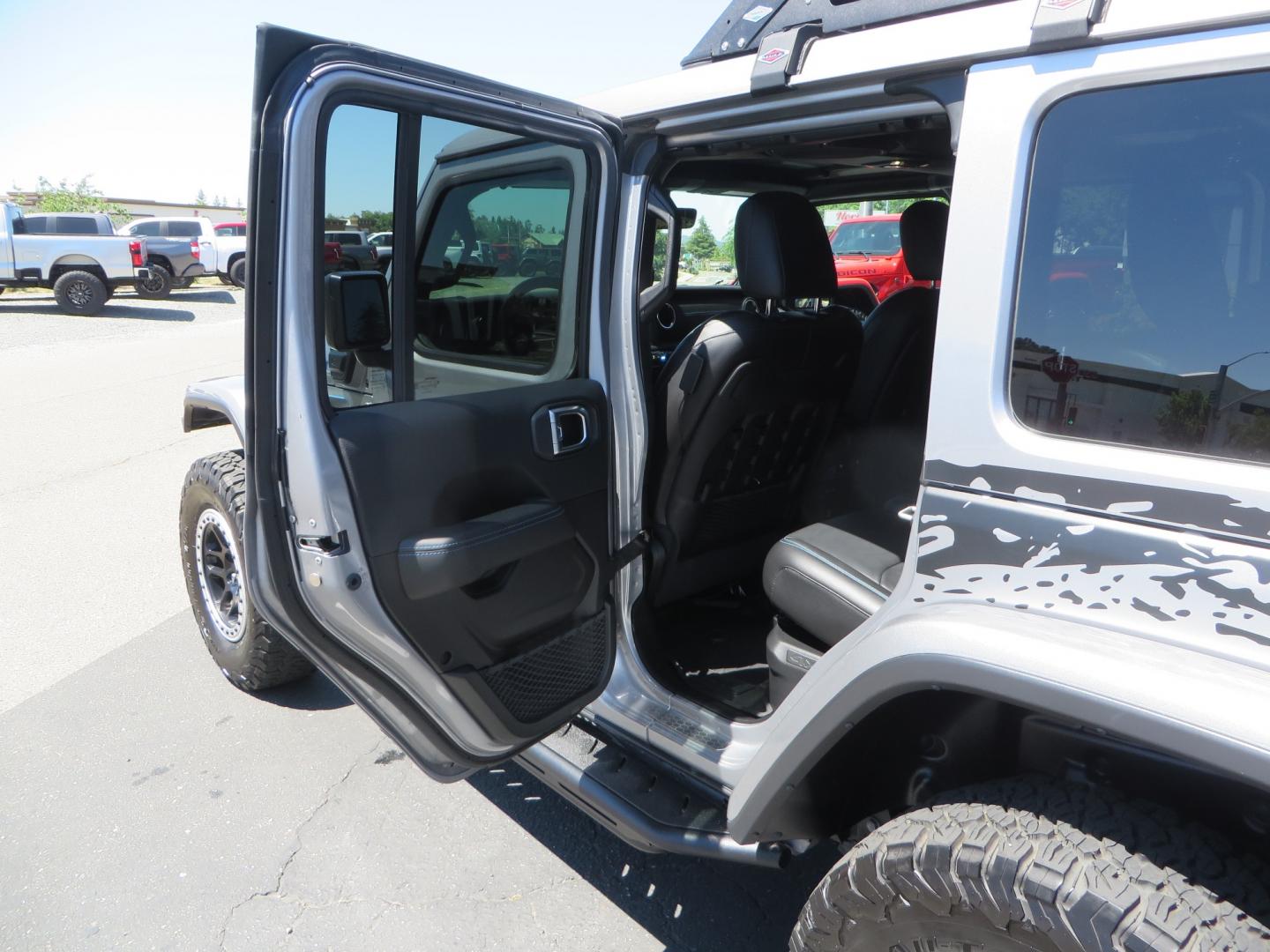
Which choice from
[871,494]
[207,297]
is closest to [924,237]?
[871,494]

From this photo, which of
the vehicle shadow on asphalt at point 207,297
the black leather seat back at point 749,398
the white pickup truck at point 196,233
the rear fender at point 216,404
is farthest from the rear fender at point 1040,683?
the white pickup truck at point 196,233

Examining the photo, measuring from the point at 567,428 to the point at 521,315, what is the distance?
33cm

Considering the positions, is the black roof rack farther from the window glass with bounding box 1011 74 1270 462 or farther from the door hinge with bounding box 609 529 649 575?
the door hinge with bounding box 609 529 649 575

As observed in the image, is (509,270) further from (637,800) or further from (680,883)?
(680,883)

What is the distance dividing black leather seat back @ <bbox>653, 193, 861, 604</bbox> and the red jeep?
791 cm

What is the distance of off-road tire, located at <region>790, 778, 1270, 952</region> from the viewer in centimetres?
121

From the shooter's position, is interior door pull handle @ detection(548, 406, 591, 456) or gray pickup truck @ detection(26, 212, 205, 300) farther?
gray pickup truck @ detection(26, 212, 205, 300)

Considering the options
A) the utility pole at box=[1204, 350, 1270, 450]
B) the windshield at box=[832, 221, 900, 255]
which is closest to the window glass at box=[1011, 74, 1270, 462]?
the utility pole at box=[1204, 350, 1270, 450]

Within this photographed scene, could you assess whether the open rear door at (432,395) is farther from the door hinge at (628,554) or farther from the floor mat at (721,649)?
the floor mat at (721,649)

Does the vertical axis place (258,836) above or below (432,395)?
below

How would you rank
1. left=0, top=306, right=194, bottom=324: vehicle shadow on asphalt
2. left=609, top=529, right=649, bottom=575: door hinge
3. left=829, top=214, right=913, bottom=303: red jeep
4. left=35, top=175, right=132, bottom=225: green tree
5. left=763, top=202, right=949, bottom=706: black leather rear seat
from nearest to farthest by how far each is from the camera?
left=763, top=202, right=949, bottom=706: black leather rear seat, left=609, top=529, right=649, bottom=575: door hinge, left=829, top=214, right=913, bottom=303: red jeep, left=0, top=306, right=194, bottom=324: vehicle shadow on asphalt, left=35, top=175, right=132, bottom=225: green tree

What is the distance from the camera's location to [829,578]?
2072mm

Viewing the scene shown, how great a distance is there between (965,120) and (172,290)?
24409 mm

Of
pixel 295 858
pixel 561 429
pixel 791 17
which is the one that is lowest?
pixel 295 858
